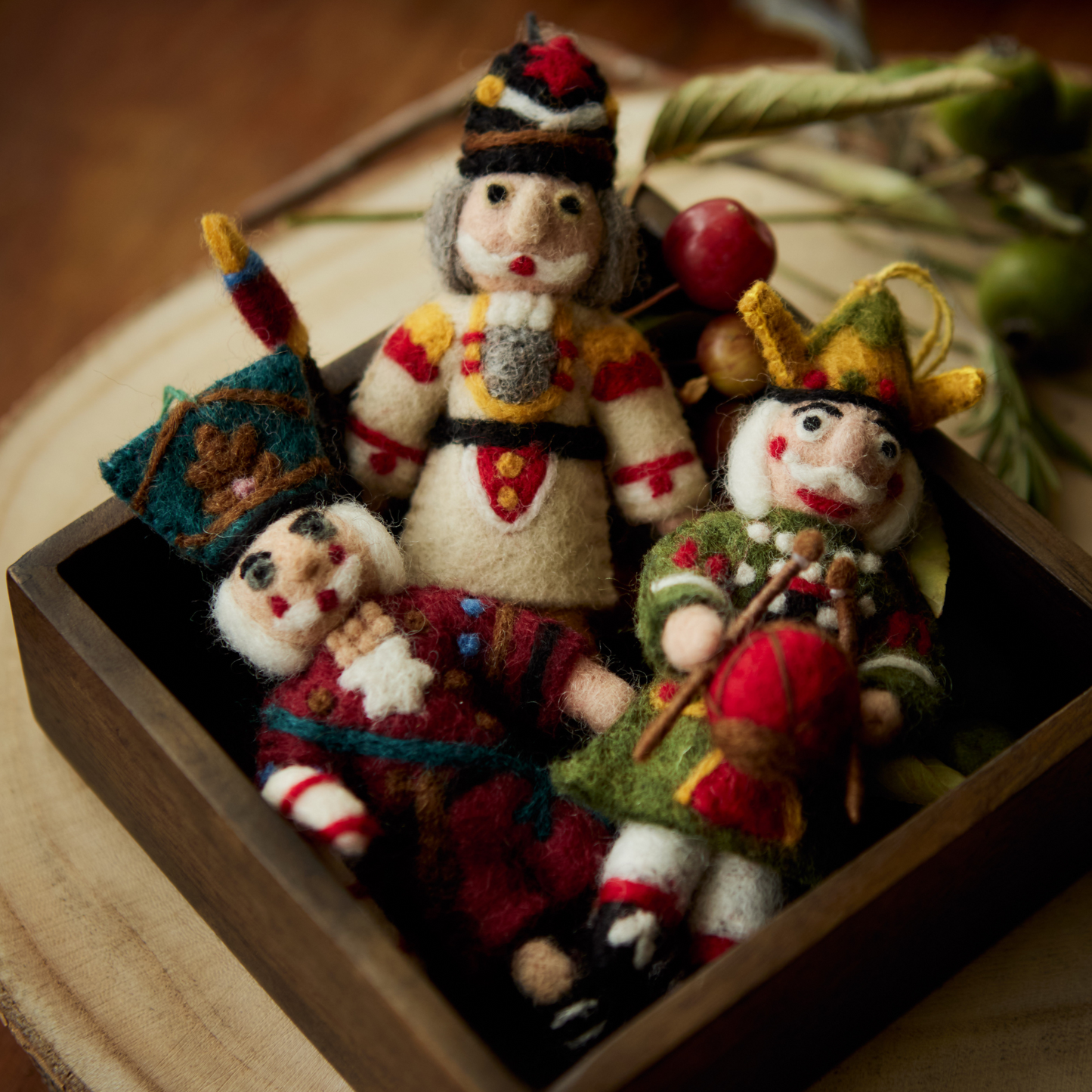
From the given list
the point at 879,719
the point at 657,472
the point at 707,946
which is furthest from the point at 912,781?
the point at 657,472

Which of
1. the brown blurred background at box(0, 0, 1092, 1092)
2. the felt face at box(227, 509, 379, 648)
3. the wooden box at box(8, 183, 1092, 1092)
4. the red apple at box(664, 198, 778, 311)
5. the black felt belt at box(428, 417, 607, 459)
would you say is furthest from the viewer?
the brown blurred background at box(0, 0, 1092, 1092)

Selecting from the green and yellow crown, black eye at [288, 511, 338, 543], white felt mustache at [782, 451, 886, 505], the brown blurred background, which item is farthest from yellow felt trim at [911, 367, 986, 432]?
the brown blurred background

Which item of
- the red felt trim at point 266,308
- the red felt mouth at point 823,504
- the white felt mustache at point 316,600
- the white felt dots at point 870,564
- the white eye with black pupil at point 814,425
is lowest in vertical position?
the white felt dots at point 870,564

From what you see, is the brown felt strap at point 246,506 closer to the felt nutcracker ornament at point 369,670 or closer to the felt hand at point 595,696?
the felt nutcracker ornament at point 369,670

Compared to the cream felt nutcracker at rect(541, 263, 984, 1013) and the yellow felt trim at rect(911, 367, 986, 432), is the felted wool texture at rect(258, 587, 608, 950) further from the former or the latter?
the yellow felt trim at rect(911, 367, 986, 432)

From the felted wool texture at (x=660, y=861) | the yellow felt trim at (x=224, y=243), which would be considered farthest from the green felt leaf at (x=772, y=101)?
the felted wool texture at (x=660, y=861)

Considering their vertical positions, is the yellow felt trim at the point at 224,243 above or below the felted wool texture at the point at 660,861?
above

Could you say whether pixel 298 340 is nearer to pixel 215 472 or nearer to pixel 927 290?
pixel 215 472
